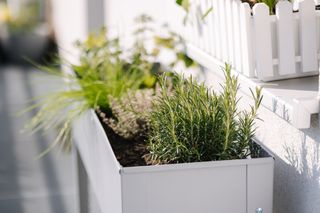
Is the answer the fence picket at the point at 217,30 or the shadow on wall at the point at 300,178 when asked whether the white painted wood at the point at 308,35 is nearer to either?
the shadow on wall at the point at 300,178

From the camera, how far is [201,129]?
1269 millimetres

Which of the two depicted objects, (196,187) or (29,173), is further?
(29,173)

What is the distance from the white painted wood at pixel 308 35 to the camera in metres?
1.29

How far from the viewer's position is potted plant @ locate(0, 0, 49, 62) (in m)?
6.96

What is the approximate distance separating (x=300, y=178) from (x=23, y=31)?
6.09 meters

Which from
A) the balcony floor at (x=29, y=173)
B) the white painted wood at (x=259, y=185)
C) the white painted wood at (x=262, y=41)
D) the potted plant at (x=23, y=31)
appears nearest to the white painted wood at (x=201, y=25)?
the white painted wood at (x=262, y=41)

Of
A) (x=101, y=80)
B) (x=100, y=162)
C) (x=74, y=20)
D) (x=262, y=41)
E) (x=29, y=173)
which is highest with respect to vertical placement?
(x=74, y=20)

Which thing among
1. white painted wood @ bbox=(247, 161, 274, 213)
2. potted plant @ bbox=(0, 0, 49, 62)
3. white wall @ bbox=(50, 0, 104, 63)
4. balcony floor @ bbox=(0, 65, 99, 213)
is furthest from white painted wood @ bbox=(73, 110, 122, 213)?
potted plant @ bbox=(0, 0, 49, 62)

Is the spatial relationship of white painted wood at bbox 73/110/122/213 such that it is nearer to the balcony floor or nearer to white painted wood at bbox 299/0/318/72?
white painted wood at bbox 299/0/318/72

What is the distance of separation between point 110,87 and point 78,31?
2894 millimetres

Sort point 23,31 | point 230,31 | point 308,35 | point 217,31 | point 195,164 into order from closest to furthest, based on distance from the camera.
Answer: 1. point 195,164
2. point 308,35
3. point 230,31
4. point 217,31
5. point 23,31

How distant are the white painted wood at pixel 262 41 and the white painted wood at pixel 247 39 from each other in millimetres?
16

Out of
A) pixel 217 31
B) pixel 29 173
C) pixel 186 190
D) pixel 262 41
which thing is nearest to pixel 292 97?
pixel 262 41

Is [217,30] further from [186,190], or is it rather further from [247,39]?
[186,190]
